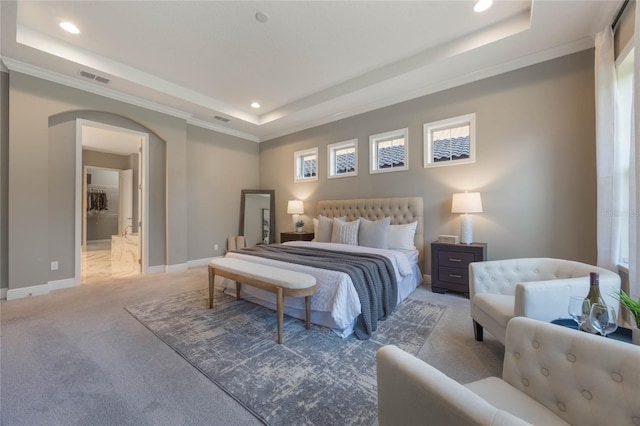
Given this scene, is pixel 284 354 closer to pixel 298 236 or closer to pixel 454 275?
pixel 454 275

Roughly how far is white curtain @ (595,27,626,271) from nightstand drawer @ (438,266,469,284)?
1.24m

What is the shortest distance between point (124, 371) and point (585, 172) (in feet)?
15.9

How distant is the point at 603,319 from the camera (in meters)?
1.19

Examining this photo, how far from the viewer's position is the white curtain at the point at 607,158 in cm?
240

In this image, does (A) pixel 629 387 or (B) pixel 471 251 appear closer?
(A) pixel 629 387

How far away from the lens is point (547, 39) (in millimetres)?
2877

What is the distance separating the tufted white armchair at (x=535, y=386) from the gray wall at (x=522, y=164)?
279cm

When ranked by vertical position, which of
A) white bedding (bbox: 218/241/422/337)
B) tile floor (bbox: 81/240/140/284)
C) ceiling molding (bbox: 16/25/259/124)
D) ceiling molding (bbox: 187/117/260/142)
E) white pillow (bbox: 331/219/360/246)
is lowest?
tile floor (bbox: 81/240/140/284)

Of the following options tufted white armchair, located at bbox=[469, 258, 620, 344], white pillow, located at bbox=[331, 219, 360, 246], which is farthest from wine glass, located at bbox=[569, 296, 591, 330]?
white pillow, located at bbox=[331, 219, 360, 246]

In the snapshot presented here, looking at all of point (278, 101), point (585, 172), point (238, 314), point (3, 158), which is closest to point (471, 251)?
point (585, 172)

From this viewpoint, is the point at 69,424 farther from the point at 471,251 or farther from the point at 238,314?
the point at 471,251

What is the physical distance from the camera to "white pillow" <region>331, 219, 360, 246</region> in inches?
161

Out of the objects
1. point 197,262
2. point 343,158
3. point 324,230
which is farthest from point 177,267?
point 343,158

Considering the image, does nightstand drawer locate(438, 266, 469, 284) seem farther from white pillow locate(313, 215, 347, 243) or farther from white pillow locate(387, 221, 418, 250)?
white pillow locate(313, 215, 347, 243)
